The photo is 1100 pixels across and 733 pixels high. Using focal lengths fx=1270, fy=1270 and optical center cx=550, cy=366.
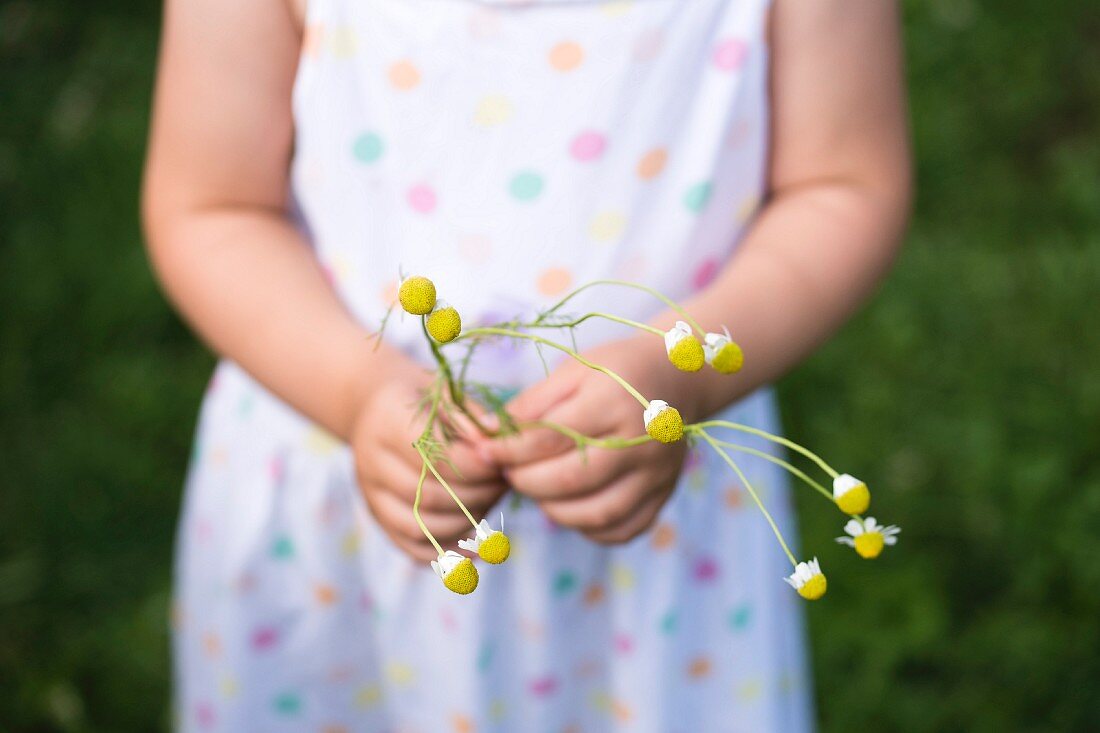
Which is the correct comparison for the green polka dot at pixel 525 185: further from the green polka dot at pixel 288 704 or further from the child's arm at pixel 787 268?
the green polka dot at pixel 288 704

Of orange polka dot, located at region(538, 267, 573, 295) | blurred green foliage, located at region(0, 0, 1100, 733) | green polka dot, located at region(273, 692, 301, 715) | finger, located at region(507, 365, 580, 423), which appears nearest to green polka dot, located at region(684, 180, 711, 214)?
orange polka dot, located at region(538, 267, 573, 295)

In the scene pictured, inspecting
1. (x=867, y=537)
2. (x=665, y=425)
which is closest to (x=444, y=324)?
(x=665, y=425)

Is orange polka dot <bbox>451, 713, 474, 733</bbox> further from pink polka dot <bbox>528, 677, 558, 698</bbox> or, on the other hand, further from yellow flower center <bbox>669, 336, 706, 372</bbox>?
yellow flower center <bbox>669, 336, 706, 372</bbox>

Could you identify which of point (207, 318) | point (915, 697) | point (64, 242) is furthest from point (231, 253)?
point (64, 242)

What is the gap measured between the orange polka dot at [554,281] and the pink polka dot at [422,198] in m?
0.10

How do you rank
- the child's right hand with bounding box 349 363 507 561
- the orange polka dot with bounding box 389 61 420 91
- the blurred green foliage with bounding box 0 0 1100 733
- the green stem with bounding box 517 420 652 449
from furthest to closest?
the blurred green foliage with bounding box 0 0 1100 733 < the orange polka dot with bounding box 389 61 420 91 < the child's right hand with bounding box 349 363 507 561 < the green stem with bounding box 517 420 652 449

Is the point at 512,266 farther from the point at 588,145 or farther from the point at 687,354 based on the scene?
the point at 687,354

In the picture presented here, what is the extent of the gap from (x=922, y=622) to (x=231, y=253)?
44.7 inches

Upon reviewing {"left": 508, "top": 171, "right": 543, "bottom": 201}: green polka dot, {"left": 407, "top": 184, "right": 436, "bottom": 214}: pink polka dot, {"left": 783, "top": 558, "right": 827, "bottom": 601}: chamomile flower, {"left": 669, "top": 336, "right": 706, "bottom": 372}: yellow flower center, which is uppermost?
{"left": 669, "top": 336, "right": 706, "bottom": 372}: yellow flower center

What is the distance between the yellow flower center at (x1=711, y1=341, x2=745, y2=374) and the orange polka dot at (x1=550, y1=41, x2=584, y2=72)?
0.38 m

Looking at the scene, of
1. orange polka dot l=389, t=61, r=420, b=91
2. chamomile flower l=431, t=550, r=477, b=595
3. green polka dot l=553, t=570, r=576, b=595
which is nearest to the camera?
chamomile flower l=431, t=550, r=477, b=595

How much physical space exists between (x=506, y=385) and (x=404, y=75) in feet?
0.79

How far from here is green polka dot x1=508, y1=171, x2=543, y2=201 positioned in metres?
0.93

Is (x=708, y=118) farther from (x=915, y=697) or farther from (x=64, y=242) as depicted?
(x=64, y=242)
